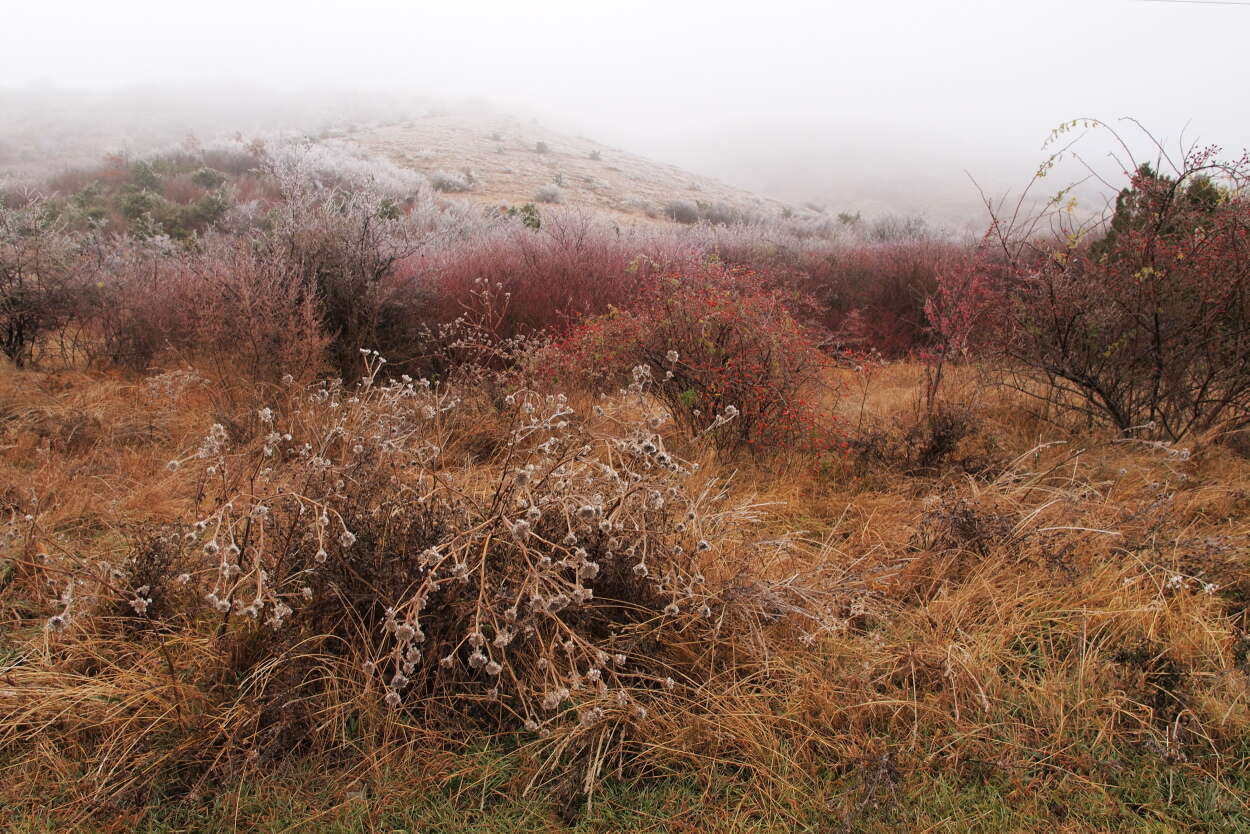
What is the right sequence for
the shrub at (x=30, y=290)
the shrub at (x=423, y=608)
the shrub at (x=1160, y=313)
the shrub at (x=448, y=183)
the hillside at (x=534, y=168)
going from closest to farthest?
the shrub at (x=423, y=608)
the shrub at (x=1160, y=313)
the shrub at (x=30, y=290)
the shrub at (x=448, y=183)
the hillside at (x=534, y=168)

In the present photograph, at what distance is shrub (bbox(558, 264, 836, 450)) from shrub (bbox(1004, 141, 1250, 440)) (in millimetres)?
1685

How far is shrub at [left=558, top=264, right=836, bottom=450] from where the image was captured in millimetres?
4512

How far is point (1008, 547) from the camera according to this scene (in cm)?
301

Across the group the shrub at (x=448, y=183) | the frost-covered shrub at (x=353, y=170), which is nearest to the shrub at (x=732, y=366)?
the frost-covered shrub at (x=353, y=170)

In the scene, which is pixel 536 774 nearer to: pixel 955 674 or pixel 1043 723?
pixel 955 674

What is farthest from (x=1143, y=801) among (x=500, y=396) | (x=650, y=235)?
(x=650, y=235)

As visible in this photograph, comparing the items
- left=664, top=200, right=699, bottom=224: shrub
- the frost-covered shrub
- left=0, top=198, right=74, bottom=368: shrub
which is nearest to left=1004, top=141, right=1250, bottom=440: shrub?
left=0, top=198, right=74, bottom=368: shrub

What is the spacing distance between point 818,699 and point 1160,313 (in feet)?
12.7

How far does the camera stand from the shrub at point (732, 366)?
14.8 ft

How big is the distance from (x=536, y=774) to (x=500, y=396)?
3.66 meters

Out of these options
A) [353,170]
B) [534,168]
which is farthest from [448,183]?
[534,168]

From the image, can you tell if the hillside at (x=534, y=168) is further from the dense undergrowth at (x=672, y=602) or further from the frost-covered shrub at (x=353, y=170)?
the dense undergrowth at (x=672, y=602)

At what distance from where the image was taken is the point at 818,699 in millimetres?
2094

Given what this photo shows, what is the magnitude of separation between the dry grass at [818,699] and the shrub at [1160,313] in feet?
4.15
